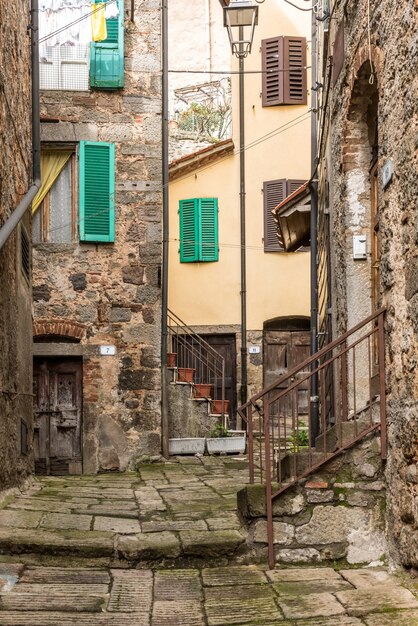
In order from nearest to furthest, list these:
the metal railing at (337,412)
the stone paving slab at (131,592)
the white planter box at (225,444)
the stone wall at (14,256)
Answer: the stone paving slab at (131,592)
the metal railing at (337,412)
the stone wall at (14,256)
the white planter box at (225,444)

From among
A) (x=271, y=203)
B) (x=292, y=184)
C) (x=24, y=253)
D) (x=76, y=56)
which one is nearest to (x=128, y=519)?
(x=24, y=253)

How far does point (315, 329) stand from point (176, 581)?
5743mm

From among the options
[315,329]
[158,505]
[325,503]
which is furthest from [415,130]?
[315,329]

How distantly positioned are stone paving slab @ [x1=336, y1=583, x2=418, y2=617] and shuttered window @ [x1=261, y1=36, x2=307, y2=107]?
13273 mm

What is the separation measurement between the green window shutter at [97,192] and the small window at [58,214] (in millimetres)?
230

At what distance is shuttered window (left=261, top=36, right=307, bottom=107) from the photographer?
16.5m

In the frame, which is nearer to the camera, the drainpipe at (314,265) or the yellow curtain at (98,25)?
the drainpipe at (314,265)

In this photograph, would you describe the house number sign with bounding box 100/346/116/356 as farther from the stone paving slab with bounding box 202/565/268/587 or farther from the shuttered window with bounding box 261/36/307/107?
the shuttered window with bounding box 261/36/307/107

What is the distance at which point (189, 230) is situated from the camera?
53.0ft

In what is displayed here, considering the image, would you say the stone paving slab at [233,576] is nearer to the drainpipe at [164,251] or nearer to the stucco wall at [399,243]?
the stucco wall at [399,243]

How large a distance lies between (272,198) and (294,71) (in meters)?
2.66

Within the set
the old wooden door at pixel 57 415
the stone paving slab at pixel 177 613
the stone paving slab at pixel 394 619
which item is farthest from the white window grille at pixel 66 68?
the stone paving slab at pixel 394 619

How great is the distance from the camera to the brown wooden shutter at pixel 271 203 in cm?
1599

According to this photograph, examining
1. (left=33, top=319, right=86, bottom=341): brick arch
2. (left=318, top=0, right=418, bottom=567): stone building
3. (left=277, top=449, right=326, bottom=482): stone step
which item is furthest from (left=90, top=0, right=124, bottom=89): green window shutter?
(left=277, top=449, right=326, bottom=482): stone step
